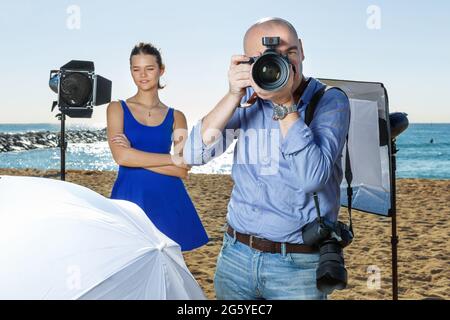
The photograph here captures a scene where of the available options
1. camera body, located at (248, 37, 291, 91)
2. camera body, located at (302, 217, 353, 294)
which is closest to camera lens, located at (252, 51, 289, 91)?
camera body, located at (248, 37, 291, 91)

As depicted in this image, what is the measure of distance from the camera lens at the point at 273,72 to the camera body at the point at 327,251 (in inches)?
16.3

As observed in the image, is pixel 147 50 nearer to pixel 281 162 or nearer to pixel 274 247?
pixel 281 162

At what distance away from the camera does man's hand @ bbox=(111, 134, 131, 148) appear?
296cm

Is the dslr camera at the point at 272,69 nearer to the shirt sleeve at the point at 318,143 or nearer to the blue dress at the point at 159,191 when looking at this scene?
the shirt sleeve at the point at 318,143

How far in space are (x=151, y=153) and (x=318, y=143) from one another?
4.80 ft

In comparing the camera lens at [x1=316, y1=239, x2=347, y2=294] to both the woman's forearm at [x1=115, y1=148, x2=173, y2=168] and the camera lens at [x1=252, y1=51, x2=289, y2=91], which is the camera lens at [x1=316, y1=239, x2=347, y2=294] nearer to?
the camera lens at [x1=252, y1=51, x2=289, y2=91]

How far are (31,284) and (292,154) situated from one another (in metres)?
0.88

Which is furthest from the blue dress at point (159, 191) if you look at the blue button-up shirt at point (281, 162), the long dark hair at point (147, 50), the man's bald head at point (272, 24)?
the man's bald head at point (272, 24)

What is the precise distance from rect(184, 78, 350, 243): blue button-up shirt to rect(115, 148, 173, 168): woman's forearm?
110 centimetres

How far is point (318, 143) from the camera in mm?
1659

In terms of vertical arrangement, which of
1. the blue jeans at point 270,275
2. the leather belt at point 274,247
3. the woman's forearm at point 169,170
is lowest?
the blue jeans at point 270,275

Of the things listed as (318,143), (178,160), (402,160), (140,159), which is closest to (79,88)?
(140,159)

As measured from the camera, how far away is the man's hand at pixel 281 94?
1.63m
